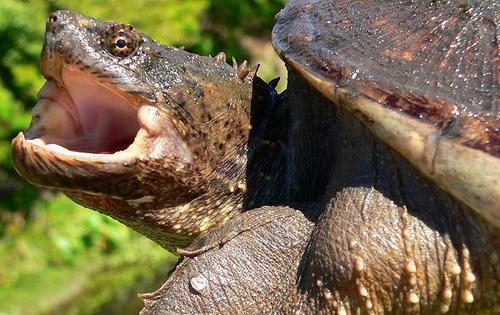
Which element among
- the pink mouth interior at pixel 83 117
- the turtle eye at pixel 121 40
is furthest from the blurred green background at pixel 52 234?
the turtle eye at pixel 121 40

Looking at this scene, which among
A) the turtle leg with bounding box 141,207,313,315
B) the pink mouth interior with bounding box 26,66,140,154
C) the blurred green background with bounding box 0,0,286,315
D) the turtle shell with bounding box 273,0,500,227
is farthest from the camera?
the blurred green background with bounding box 0,0,286,315

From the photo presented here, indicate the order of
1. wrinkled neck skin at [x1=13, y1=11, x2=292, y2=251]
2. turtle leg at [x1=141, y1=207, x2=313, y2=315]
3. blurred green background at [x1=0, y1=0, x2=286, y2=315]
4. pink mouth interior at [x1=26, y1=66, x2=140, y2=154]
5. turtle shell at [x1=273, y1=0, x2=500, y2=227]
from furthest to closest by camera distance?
1. blurred green background at [x1=0, y1=0, x2=286, y2=315]
2. pink mouth interior at [x1=26, y1=66, x2=140, y2=154]
3. wrinkled neck skin at [x1=13, y1=11, x2=292, y2=251]
4. turtle leg at [x1=141, y1=207, x2=313, y2=315]
5. turtle shell at [x1=273, y1=0, x2=500, y2=227]

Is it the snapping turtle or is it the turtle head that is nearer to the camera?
the snapping turtle

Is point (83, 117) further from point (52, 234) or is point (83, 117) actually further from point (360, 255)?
point (52, 234)

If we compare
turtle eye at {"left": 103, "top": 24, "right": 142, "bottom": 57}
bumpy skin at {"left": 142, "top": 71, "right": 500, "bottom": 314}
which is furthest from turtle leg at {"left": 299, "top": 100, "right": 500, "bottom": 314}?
turtle eye at {"left": 103, "top": 24, "right": 142, "bottom": 57}

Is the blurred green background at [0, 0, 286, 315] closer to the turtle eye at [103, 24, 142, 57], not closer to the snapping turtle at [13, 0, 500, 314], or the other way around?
the snapping turtle at [13, 0, 500, 314]
